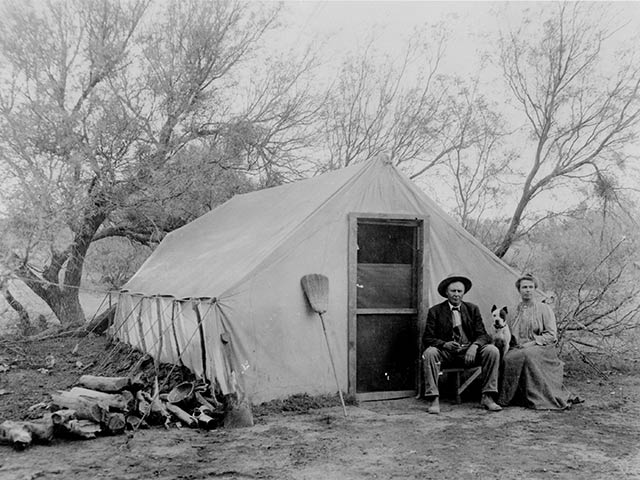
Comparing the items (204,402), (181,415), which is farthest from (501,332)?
(181,415)

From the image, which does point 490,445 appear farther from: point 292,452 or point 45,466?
point 45,466

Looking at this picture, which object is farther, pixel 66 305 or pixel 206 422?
pixel 66 305

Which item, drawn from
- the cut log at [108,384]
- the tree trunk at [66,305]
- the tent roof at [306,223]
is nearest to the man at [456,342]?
the tent roof at [306,223]

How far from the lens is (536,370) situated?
6.17m

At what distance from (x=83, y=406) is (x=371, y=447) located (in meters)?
2.24

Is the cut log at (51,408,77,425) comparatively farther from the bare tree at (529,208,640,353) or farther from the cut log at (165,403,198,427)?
the bare tree at (529,208,640,353)

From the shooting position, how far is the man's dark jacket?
6.29 metres

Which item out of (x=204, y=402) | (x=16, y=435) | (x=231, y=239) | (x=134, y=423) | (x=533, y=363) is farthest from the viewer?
(x=231, y=239)

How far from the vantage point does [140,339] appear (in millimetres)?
8055

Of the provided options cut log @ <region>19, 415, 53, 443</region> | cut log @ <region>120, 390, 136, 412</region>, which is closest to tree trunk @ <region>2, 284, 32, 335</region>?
cut log @ <region>120, 390, 136, 412</region>

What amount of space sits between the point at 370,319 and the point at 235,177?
6254 mm

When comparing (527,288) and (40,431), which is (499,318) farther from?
(40,431)

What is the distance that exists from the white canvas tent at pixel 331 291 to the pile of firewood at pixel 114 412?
28cm

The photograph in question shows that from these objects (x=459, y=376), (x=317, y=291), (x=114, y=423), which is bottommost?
(x=114, y=423)
